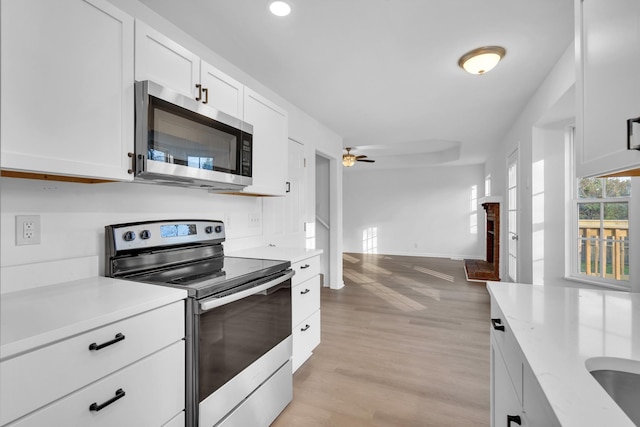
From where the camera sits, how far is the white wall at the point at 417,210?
7.91 metres

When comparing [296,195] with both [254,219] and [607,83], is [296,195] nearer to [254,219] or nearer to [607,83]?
[254,219]

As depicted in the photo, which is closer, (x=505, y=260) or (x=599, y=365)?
(x=599, y=365)

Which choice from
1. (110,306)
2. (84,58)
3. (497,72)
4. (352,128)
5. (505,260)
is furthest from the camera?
(505,260)

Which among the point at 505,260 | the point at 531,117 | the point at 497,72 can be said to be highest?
the point at 497,72

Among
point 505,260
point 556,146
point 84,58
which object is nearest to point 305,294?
point 84,58

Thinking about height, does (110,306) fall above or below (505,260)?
above

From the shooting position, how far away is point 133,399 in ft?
3.58

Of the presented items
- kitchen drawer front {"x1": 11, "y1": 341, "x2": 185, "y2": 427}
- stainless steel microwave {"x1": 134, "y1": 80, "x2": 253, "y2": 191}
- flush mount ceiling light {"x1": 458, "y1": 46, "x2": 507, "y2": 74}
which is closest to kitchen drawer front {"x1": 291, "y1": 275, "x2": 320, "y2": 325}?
stainless steel microwave {"x1": 134, "y1": 80, "x2": 253, "y2": 191}

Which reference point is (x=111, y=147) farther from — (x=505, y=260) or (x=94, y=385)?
(x=505, y=260)

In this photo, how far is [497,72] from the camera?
2.73 m

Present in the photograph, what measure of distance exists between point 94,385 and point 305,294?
60.5 inches

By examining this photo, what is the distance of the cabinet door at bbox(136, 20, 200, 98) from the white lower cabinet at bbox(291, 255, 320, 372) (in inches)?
51.5

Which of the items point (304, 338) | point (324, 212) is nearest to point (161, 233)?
point (304, 338)

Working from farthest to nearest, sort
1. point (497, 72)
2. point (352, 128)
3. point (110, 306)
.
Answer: point (352, 128) → point (497, 72) → point (110, 306)
